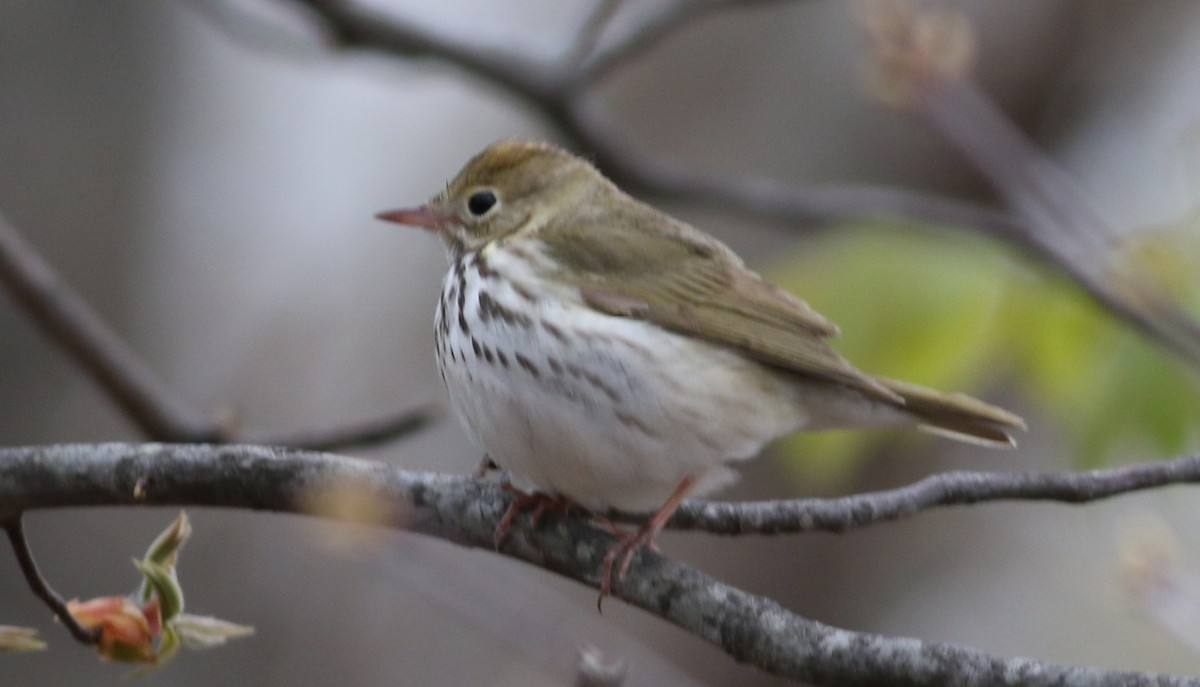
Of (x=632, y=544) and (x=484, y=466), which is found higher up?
(x=632, y=544)

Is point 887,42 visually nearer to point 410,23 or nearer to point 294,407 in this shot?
point 410,23

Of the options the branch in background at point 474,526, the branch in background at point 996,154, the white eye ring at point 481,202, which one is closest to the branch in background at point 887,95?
the branch in background at point 996,154

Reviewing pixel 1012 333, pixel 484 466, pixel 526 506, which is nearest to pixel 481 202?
pixel 484 466

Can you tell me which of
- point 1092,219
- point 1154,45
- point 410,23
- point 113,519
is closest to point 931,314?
point 1092,219

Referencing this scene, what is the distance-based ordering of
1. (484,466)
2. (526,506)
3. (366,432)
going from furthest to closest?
(366,432) → (484,466) → (526,506)

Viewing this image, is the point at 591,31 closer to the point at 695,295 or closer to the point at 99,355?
the point at 695,295

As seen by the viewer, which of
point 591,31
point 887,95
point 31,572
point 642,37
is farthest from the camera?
point 642,37

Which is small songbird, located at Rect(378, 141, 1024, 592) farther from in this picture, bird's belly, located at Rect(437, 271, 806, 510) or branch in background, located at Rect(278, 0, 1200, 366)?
branch in background, located at Rect(278, 0, 1200, 366)
